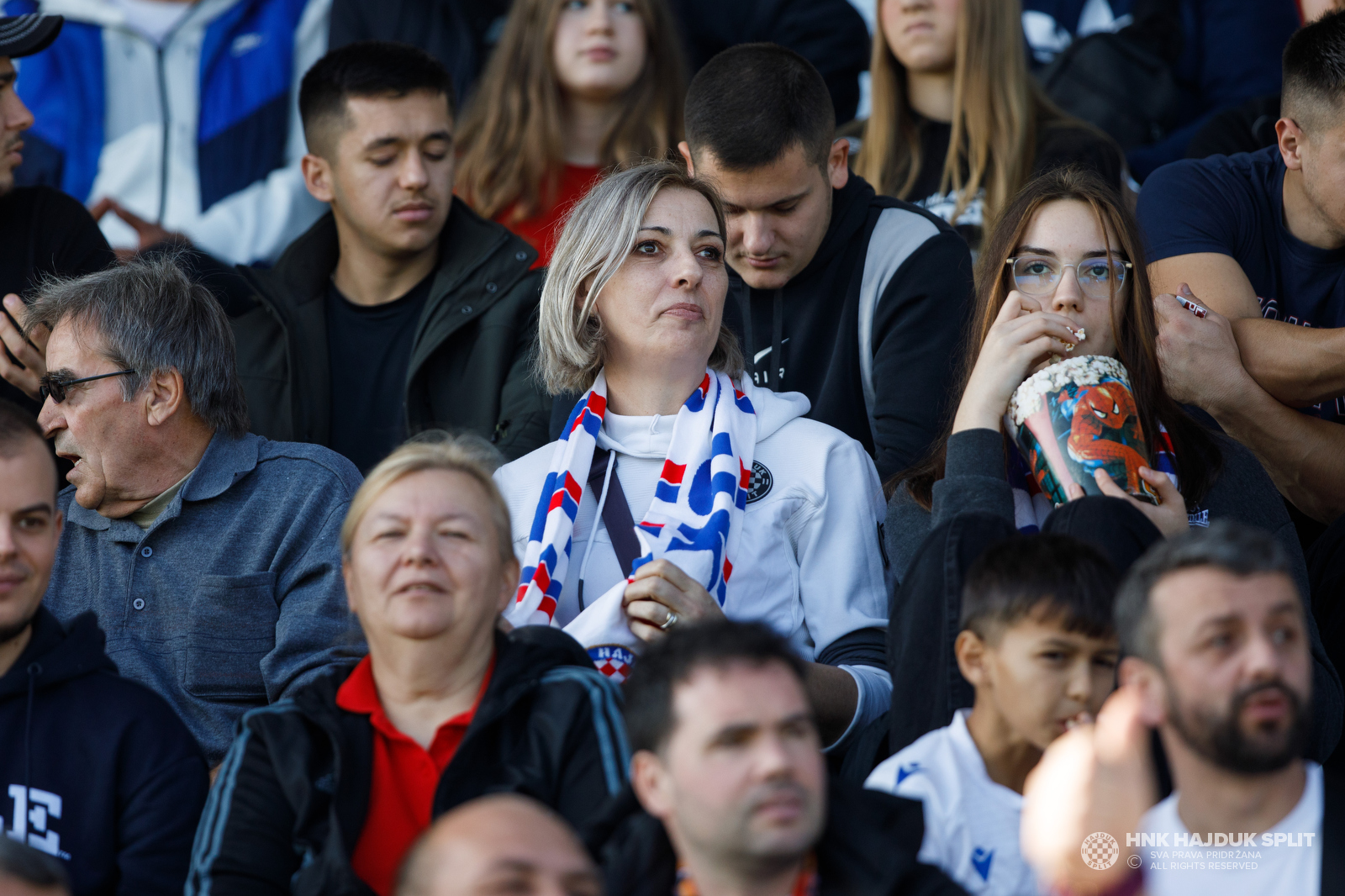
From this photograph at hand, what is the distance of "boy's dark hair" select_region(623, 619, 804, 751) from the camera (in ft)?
6.46

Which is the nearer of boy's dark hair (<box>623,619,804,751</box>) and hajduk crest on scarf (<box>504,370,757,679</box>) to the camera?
boy's dark hair (<box>623,619,804,751</box>)

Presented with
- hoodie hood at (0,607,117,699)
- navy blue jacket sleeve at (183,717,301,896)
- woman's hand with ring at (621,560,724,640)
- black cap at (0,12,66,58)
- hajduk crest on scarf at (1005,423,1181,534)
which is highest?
black cap at (0,12,66,58)

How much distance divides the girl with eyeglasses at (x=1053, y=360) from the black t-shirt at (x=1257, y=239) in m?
0.64

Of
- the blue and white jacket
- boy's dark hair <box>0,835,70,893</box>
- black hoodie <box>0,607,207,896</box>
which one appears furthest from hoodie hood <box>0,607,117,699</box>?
the blue and white jacket

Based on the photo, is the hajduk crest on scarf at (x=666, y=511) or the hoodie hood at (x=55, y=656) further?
the hajduk crest on scarf at (x=666, y=511)

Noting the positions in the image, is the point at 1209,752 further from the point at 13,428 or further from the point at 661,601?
the point at 13,428

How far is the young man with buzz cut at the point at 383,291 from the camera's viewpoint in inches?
158

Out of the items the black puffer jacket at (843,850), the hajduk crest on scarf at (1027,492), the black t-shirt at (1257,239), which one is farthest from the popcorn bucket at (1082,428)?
the black t-shirt at (1257,239)

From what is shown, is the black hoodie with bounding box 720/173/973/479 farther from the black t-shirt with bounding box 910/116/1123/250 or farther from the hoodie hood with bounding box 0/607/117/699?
the hoodie hood with bounding box 0/607/117/699

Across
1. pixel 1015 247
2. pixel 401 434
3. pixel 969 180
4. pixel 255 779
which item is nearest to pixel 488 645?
pixel 255 779

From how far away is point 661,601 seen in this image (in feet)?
8.57

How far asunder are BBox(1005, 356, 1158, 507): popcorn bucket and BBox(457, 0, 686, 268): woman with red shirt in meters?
2.11

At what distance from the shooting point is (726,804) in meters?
1.85

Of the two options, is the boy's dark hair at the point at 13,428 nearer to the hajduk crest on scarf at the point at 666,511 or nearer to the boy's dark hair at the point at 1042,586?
the hajduk crest on scarf at the point at 666,511
